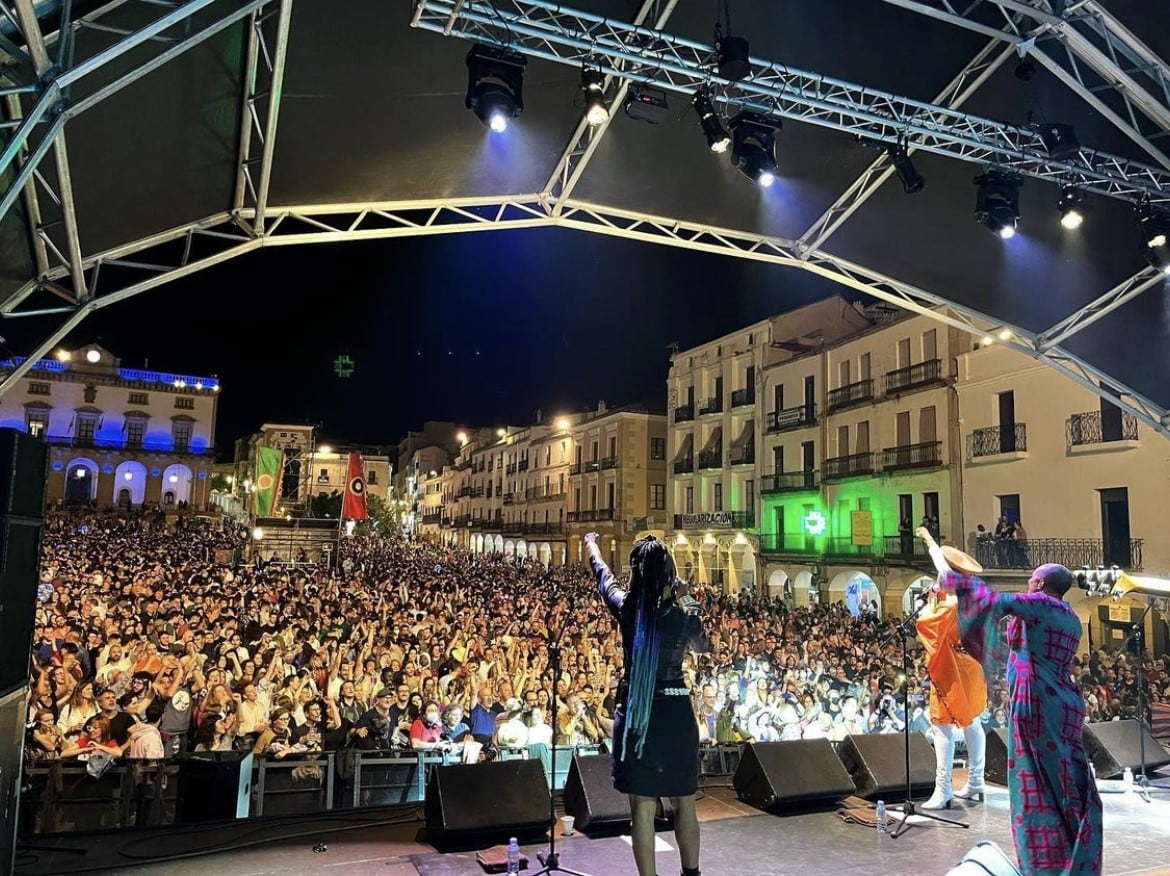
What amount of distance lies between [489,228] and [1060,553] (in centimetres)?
1546

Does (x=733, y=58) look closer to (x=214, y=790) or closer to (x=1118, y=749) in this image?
(x=214, y=790)

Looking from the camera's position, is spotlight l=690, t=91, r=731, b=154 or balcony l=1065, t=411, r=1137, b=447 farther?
balcony l=1065, t=411, r=1137, b=447

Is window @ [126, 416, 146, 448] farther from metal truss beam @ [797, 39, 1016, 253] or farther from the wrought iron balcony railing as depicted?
metal truss beam @ [797, 39, 1016, 253]

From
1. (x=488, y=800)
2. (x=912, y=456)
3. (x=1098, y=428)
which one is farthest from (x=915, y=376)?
(x=488, y=800)

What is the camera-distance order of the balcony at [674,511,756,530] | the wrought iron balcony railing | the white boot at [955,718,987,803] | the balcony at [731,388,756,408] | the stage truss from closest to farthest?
1. the stage truss
2. the white boot at [955,718,987,803]
3. the wrought iron balcony railing
4. the balcony at [674,511,756,530]
5. the balcony at [731,388,756,408]

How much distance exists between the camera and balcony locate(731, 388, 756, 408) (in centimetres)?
2892

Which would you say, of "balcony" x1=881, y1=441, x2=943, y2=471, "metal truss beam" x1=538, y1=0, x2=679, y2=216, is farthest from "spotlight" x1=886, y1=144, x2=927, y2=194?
"balcony" x1=881, y1=441, x2=943, y2=471

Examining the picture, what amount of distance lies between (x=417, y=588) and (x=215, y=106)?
45.2ft

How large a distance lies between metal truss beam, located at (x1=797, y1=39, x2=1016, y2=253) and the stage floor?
4.79 meters

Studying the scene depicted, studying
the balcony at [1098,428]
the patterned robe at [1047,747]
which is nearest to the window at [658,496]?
the balcony at [1098,428]

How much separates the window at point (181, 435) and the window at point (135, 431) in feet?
5.93

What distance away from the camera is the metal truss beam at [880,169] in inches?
223

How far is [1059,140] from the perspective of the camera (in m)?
5.86

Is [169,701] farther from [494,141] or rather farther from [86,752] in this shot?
[494,141]
